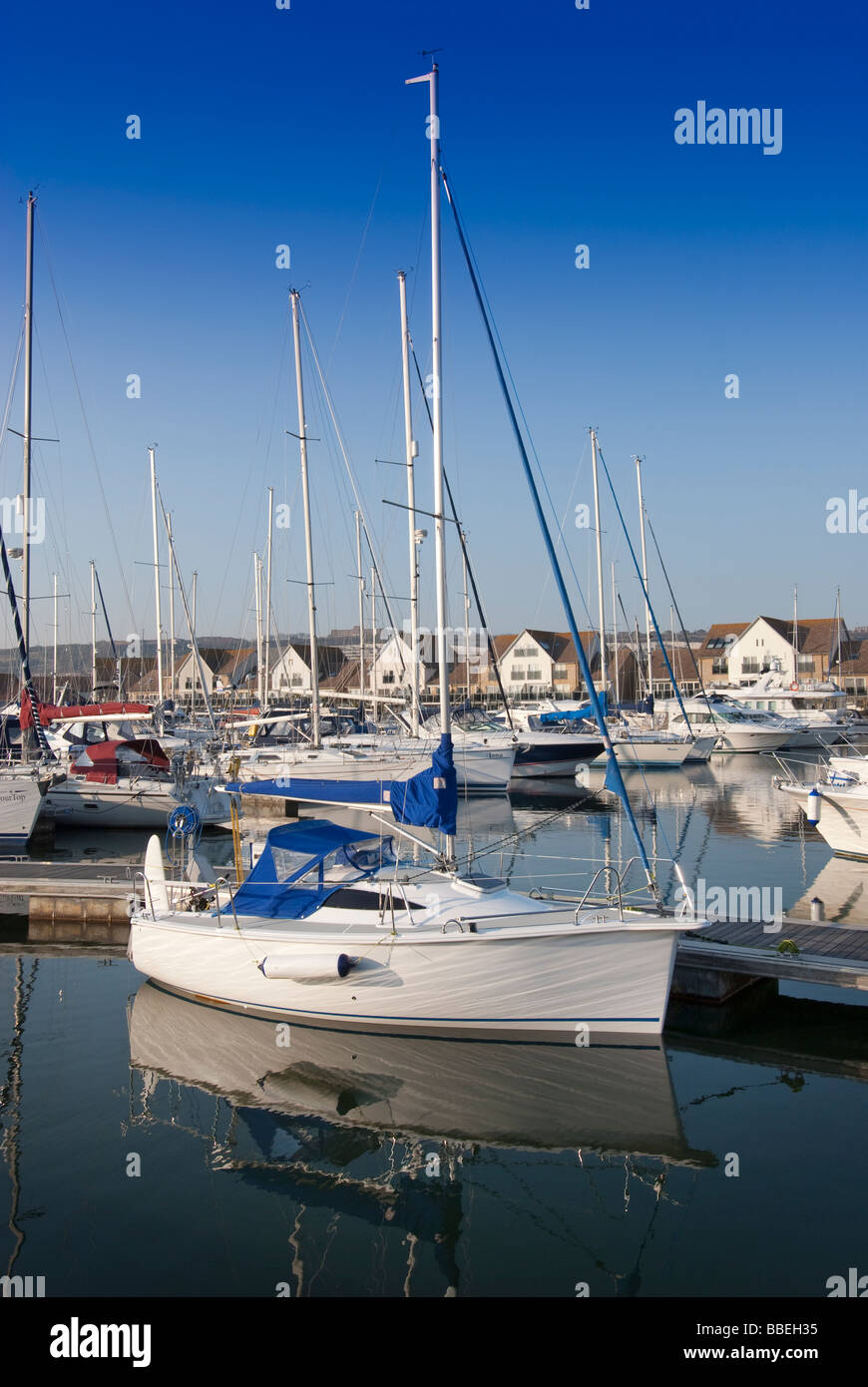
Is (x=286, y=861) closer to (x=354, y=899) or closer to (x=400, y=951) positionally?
(x=354, y=899)

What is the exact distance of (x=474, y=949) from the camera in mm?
12039

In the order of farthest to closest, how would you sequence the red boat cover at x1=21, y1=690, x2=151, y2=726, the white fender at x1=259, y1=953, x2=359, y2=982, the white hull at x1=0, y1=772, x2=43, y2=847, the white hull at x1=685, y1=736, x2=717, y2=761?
Answer: 1. the white hull at x1=685, y1=736, x2=717, y2=761
2. the red boat cover at x1=21, y1=690, x2=151, y2=726
3. the white hull at x1=0, y1=772, x2=43, y2=847
4. the white fender at x1=259, y1=953, x2=359, y2=982

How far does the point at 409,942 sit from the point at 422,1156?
272 cm

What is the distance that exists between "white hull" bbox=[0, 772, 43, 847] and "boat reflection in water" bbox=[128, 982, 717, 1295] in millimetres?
13981

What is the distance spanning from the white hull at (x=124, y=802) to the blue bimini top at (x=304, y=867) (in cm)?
1756

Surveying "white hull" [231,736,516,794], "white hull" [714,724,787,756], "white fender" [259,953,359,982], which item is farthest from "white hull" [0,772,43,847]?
"white hull" [714,724,787,756]

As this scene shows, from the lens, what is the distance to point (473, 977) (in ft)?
40.2

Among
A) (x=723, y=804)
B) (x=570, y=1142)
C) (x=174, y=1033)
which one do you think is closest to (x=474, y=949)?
(x=570, y=1142)

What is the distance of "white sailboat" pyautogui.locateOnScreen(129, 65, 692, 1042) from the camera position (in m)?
12.1

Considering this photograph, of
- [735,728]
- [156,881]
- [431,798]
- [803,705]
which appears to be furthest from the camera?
[803,705]

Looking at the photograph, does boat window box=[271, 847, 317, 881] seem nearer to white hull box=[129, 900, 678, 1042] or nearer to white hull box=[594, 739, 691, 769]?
white hull box=[129, 900, 678, 1042]

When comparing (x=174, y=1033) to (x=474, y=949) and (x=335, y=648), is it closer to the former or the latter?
(x=474, y=949)

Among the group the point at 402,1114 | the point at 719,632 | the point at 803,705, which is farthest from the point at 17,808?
the point at 719,632

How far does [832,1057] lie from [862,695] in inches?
3508
